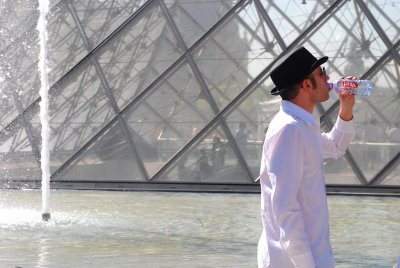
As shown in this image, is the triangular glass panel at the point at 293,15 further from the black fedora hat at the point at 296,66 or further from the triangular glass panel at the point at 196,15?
the black fedora hat at the point at 296,66

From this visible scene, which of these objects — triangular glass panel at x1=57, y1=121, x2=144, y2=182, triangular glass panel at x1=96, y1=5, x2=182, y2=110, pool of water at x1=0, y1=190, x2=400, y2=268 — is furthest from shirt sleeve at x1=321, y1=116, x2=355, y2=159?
triangular glass panel at x1=96, y1=5, x2=182, y2=110

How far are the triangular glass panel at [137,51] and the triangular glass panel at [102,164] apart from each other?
39.8 inches

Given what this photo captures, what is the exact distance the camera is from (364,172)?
15758mm

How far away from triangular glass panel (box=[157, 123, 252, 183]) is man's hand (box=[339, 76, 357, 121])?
40.2ft

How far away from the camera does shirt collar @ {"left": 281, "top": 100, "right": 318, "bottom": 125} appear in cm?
355

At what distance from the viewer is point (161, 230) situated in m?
10.6

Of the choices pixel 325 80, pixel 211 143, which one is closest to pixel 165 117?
pixel 211 143

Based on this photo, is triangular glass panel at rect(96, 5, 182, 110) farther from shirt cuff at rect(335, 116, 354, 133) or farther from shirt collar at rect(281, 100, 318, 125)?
shirt collar at rect(281, 100, 318, 125)

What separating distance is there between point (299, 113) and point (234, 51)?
13.5 metres

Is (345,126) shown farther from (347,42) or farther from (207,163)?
(347,42)

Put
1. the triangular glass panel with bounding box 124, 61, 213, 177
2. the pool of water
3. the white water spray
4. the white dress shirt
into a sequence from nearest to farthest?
the white dress shirt, the pool of water, the white water spray, the triangular glass panel with bounding box 124, 61, 213, 177

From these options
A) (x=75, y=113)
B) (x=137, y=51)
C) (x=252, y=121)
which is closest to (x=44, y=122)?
(x=75, y=113)

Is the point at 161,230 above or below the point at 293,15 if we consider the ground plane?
below

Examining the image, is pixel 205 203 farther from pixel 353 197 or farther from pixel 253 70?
pixel 253 70
